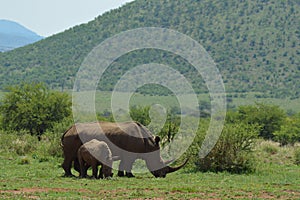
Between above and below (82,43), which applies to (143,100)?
below

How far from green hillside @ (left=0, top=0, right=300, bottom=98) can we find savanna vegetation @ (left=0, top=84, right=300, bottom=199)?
246 ft

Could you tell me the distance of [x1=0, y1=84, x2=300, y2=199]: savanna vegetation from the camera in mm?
16469

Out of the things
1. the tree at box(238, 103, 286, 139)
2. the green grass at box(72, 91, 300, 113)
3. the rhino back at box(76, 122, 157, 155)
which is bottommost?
the rhino back at box(76, 122, 157, 155)

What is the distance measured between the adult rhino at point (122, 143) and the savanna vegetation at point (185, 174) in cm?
54

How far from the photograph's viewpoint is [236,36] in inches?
4830

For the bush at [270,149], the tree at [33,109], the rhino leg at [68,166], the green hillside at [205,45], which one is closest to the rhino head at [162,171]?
the rhino leg at [68,166]

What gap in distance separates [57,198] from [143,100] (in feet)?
290

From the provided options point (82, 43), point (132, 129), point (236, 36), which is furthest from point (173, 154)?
point (82, 43)

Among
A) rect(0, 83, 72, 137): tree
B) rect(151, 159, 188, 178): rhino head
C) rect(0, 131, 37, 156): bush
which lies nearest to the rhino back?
rect(151, 159, 188, 178): rhino head

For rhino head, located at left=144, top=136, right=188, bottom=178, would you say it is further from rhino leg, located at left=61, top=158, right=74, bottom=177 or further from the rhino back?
rhino leg, located at left=61, top=158, right=74, bottom=177

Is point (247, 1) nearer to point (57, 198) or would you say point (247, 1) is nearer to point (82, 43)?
point (82, 43)

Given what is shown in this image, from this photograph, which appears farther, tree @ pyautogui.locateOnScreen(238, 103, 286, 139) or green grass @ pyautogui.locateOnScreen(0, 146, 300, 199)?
tree @ pyautogui.locateOnScreen(238, 103, 286, 139)

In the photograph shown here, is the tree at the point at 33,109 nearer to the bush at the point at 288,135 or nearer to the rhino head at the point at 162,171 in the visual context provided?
the bush at the point at 288,135

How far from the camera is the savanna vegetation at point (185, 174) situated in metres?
16.5
